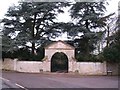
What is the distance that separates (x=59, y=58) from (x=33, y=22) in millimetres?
7933

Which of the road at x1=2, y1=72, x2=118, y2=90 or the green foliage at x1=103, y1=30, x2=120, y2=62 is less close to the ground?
the green foliage at x1=103, y1=30, x2=120, y2=62

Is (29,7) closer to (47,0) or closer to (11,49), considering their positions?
(47,0)

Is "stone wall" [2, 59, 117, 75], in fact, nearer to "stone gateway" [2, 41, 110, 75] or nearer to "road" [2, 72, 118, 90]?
"stone gateway" [2, 41, 110, 75]

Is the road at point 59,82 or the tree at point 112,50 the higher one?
the tree at point 112,50

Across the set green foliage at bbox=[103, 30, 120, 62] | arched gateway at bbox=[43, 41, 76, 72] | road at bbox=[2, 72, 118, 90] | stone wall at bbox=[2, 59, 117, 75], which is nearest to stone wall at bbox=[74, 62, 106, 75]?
stone wall at bbox=[2, 59, 117, 75]

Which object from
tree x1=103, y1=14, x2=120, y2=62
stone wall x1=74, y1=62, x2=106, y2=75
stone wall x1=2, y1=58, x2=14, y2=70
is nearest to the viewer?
tree x1=103, y1=14, x2=120, y2=62

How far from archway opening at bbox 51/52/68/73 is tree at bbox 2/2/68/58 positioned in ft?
14.6

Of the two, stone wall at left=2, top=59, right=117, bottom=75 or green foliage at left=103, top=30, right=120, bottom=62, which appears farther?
stone wall at left=2, top=59, right=117, bottom=75

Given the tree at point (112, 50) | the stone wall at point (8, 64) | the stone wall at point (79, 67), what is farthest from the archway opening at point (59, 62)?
the stone wall at point (8, 64)

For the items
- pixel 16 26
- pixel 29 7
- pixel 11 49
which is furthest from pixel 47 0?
Answer: pixel 11 49

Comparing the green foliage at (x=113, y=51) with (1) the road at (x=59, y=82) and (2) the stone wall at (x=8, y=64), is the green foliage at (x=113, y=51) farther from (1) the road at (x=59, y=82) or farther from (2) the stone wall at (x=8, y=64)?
(2) the stone wall at (x=8, y=64)

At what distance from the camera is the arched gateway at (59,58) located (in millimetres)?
43875

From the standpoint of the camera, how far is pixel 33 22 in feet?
165

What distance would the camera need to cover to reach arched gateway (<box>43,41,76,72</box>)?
43.9 meters
